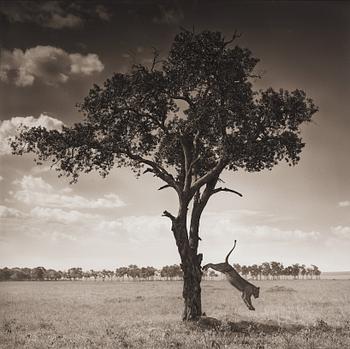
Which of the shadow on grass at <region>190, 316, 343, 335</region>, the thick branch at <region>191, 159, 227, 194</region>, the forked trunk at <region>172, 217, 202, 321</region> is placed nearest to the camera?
the shadow on grass at <region>190, 316, 343, 335</region>

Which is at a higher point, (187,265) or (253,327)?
(187,265)

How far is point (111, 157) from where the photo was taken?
20.5 meters

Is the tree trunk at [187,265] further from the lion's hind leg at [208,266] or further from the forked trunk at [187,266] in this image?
the lion's hind leg at [208,266]

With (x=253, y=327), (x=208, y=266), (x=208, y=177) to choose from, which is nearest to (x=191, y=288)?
(x=208, y=266)

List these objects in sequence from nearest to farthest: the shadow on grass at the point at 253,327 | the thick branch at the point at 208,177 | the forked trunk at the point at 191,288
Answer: the shadow on grass at the point at 253,327 < the forked trunk at the point at 191,288 < the thick branch at the point at 208,177

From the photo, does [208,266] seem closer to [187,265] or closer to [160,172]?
[187,265]

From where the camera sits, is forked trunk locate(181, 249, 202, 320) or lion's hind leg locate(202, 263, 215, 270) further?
lion's hind leg locate(202, 263, 215, 270)

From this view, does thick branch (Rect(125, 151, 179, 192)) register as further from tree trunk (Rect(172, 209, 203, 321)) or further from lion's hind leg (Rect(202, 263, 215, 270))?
lion's hind leg (Rect(202, 263, 215, 270))

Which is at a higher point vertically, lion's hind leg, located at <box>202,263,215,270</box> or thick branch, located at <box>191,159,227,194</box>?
thick branch, located at <box>191,159,227,194</box>

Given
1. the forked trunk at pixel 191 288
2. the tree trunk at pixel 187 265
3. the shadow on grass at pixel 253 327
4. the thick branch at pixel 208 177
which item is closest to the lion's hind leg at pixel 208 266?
the forked trunk at pixel 191 288

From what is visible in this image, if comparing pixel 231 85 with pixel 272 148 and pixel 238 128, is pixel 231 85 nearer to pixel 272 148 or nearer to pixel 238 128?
pixel 238 128

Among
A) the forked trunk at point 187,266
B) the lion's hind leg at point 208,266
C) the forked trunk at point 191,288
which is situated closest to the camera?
the forked trunk at point 191,288

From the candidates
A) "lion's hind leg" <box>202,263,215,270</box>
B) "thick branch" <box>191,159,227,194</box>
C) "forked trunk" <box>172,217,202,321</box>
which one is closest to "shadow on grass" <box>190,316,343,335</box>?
"forked trunk" <box>172,217,202,321</box>

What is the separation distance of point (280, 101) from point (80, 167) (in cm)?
983
